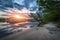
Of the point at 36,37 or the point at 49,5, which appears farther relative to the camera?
the point at 49,5

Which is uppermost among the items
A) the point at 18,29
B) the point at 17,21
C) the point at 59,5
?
the point at 59,5

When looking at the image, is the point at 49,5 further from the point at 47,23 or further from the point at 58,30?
the point at 58,30

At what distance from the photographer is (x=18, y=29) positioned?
5.56 ft

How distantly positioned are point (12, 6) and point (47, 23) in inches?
23.7

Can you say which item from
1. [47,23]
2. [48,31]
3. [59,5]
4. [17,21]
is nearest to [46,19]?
[47,23]

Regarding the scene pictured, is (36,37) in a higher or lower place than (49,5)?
lower

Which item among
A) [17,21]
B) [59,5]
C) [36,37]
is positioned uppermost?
[59,5]

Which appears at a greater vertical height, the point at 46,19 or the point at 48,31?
the point at 46,19

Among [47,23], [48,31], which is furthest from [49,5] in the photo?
[48,31]

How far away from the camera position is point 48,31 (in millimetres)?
1732

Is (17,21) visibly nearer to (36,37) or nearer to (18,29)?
(18,29)

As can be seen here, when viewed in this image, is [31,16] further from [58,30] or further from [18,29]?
[58,30]

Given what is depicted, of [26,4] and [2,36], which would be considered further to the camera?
[26,4]

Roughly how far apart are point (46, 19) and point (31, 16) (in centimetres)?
24
